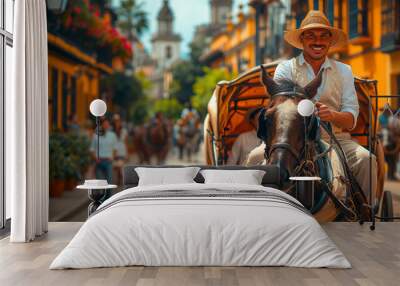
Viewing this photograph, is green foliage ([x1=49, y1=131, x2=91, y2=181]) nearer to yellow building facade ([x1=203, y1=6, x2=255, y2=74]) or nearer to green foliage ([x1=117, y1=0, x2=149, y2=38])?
yellow building facade ([x1=203, y1=6, x2=255, y2=74])

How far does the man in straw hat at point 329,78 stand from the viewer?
29.7 ft

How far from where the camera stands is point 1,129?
28.2ft

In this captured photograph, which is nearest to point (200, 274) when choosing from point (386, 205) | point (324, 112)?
point (324, 112)

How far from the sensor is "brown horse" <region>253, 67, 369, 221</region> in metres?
8.48

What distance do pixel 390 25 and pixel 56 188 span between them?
25.6 feet

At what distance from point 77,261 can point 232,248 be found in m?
1.19

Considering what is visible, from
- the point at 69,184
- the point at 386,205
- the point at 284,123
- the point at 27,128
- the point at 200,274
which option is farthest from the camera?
the point at 69,184

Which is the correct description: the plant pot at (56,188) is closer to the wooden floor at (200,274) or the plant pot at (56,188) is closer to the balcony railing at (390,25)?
the wooden floor at (200,274)

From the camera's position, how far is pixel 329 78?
9.20 metres

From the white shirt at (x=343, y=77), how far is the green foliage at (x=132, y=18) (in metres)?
27.2

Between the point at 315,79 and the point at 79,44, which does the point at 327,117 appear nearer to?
the point at 315,79

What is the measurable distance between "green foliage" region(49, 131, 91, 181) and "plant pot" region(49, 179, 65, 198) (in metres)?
0.07

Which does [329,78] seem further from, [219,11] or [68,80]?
[219,11]

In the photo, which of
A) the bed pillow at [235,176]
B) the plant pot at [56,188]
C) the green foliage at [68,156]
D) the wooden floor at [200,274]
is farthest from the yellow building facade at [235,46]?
the wooden floor at [200,274]
